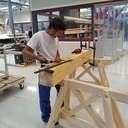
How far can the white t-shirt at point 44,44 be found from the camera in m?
1.84

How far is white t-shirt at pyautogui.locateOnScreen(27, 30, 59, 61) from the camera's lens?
184cm

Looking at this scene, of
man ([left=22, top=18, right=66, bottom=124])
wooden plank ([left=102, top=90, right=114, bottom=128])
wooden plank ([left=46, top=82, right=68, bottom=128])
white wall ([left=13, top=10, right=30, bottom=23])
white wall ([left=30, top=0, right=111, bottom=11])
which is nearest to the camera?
wooden plank ([left=102, top=90, right=114, bottom=128])

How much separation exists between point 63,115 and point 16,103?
1192 mm

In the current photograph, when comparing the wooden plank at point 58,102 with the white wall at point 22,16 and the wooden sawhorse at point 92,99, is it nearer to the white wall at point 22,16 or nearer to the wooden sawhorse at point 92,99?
the wooden sawhorse at point 92,99

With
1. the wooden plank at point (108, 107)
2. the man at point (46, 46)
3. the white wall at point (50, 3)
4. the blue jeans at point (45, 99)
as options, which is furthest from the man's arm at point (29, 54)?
the white wall at point (50, 3)

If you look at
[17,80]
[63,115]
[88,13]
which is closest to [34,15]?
[88,13]

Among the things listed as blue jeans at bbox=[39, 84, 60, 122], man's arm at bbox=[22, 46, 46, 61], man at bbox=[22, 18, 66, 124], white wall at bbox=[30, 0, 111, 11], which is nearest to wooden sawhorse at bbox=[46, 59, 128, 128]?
blue jeans at bbox=[39, 84, 60, 122]

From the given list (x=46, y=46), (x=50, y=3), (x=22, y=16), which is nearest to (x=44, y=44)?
(x=46, y=46)

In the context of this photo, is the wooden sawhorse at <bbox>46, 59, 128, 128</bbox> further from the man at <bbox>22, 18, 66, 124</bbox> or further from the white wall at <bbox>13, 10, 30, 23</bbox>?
the white wall at <bbox>13, 10, 30, 23</bbox>

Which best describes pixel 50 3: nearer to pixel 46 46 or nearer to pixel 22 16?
pixel 46 46

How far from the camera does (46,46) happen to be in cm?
194

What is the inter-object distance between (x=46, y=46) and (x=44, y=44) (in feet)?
0.15

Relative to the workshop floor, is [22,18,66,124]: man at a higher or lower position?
higher

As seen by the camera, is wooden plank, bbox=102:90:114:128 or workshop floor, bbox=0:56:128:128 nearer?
wooden plank, bbox=102:90:114:128
